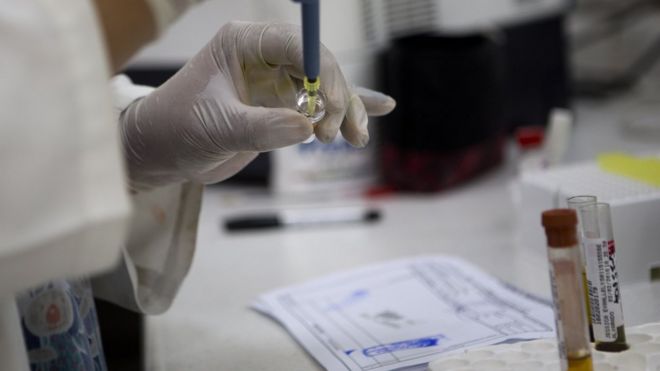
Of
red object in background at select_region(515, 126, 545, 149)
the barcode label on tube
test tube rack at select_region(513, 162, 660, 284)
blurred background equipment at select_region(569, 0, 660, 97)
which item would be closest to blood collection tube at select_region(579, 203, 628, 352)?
the barcode label on tube

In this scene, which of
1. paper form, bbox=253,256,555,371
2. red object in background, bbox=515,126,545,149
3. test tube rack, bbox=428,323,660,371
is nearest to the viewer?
test tube rack, bbox=428,323,660,371

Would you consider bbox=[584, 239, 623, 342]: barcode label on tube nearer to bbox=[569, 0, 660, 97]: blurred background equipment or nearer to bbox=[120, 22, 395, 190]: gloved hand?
bbox=[120, 22, 395, 190]: gloved hand

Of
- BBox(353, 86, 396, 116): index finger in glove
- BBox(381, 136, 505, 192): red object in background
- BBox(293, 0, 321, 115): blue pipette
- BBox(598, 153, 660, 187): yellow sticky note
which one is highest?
BBox(293, 0, 321, 115): blue pipette

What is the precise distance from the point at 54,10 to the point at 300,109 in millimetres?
270

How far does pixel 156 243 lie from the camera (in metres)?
0.91

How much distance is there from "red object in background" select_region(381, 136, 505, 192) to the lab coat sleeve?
20.2 inches

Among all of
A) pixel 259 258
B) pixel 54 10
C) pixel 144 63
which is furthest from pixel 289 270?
pixel 54 10

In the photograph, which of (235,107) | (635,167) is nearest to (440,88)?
(635,167)

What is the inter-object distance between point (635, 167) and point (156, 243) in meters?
0.54

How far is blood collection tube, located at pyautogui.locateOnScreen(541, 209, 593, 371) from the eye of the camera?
595 mm

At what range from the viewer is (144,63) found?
1.39 m

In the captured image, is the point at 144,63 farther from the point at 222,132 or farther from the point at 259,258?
the point at 222,132

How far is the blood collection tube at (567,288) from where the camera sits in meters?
0.59

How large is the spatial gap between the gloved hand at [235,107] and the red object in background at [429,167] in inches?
21.2
